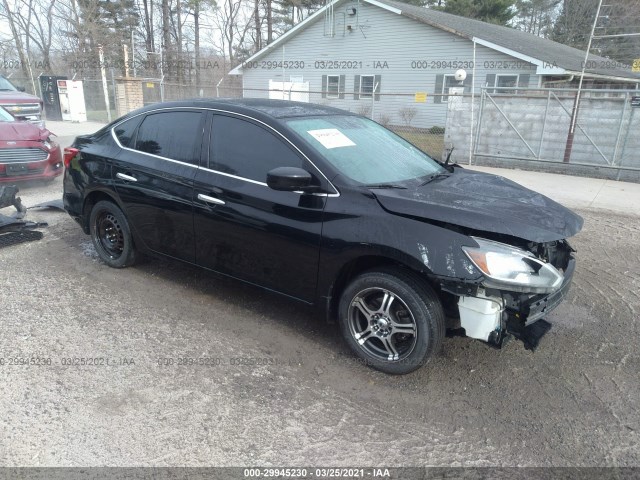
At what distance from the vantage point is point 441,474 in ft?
7.77

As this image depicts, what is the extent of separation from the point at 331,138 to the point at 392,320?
1473 millimetres

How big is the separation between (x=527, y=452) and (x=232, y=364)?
74.2 inches

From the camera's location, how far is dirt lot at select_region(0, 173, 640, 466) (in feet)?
8.19

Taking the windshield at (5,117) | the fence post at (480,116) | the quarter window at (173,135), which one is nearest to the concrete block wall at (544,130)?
the fence post at (480,116)

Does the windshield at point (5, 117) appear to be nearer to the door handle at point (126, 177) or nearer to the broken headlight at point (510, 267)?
the door handle at point (126, 177)

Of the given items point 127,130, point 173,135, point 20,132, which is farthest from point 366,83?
point 173,135

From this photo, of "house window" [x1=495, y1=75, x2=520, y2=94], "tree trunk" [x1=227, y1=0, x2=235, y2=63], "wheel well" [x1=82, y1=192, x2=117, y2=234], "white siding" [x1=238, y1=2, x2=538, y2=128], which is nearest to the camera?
"wheel well" [x1=82, y1=192, x2=117, y2=234]

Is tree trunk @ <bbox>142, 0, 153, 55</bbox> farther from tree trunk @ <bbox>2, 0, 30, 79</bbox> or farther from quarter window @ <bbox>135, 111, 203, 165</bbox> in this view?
quarter window @ <bbox>135, 111, 203, 165</bbox>

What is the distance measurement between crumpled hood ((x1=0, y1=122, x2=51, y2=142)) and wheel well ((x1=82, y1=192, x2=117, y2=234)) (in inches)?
147

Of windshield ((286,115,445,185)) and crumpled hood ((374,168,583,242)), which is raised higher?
windshield ((286,115,445,185))

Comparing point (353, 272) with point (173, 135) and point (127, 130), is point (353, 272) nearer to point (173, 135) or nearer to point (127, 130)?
point (173, 135)

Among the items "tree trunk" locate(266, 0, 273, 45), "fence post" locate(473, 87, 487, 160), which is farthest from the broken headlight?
"tree trunk" locate(266, 0, 273, 45)

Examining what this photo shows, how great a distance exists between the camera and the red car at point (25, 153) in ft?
24.2

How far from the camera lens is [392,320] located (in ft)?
10.0
